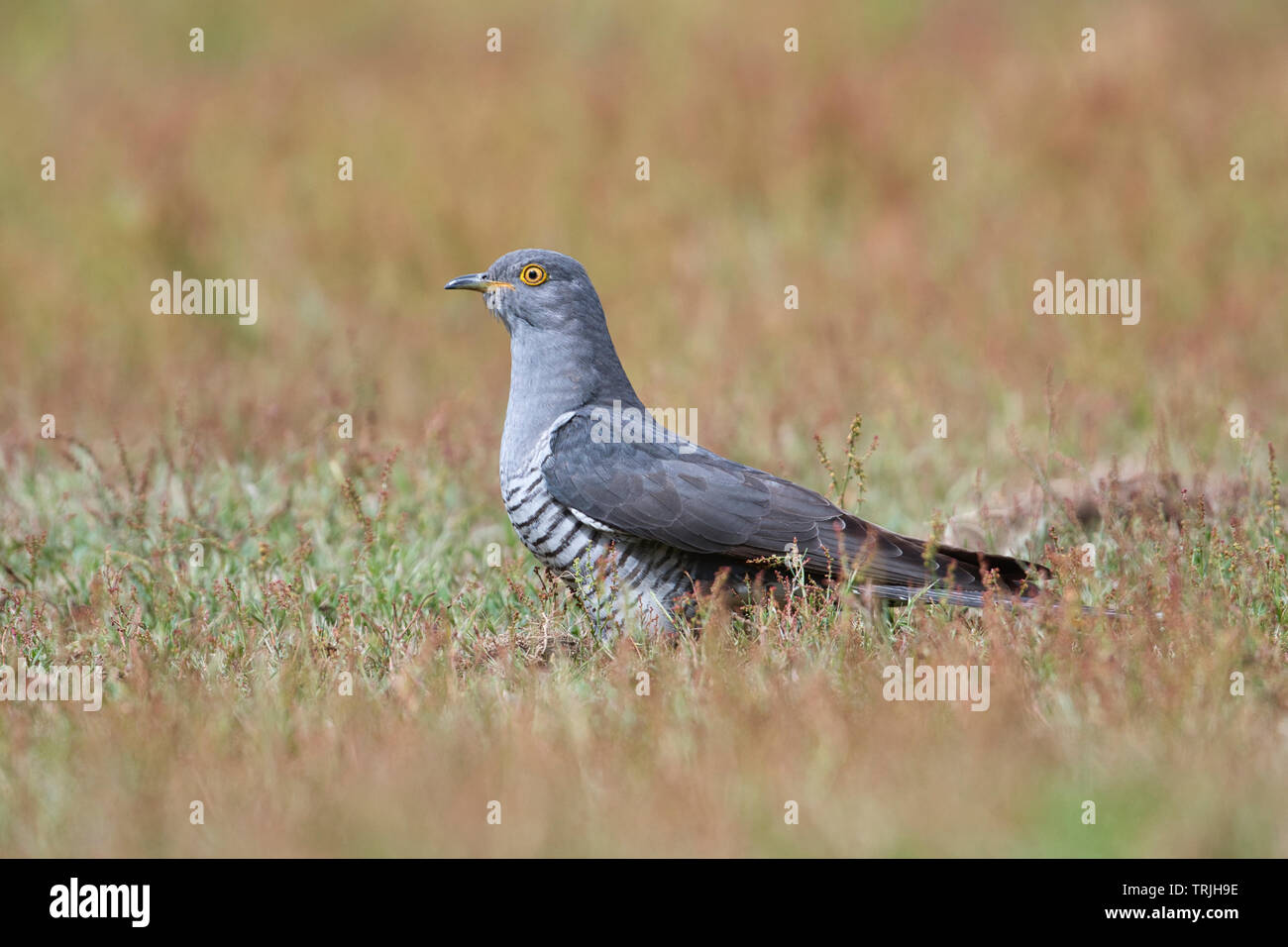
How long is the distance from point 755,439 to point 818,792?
401cm

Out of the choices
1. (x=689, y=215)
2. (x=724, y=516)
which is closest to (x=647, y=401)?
(x=724, y=516)

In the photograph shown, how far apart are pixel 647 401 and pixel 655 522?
2501 mm

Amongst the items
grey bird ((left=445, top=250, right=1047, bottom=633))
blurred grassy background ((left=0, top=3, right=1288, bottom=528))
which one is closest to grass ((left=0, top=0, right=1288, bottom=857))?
blurred grassy background ((left=0, top=3, right=1288, bottom=528))

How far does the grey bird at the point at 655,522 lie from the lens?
447 cm

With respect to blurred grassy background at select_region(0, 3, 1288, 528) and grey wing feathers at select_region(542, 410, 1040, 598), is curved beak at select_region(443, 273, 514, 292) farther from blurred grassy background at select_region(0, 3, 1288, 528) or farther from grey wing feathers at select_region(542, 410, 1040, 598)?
blurred grassy background at select_region(0, 3, 1288, 528)

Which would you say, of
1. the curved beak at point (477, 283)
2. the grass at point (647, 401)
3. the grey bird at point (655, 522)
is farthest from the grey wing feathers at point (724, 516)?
the curved beak at point (477, 283)

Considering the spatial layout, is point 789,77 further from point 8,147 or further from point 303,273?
point 8,147

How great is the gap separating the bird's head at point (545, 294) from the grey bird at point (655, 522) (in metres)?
0.03

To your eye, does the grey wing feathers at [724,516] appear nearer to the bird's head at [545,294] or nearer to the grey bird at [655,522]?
the grey bird at [655,522]

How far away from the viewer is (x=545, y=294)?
4.95 metres

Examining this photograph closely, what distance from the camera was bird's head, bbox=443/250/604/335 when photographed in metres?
4.93

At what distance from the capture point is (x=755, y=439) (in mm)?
7004

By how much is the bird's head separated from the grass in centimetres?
75

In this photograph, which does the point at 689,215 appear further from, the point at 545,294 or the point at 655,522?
the point at 655,522
